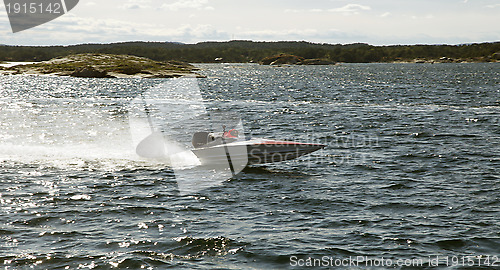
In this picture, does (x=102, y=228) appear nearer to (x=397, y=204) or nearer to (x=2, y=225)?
(x=2, y=225)

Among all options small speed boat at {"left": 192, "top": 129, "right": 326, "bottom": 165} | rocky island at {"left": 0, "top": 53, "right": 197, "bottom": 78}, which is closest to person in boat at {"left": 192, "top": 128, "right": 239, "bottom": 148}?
small speed boat at {"left": 192, "top": 129, "right": 326, "bottom": 165}

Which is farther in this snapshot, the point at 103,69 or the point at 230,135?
the point at 103,69

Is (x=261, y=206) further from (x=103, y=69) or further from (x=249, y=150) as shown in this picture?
(x=103, y=69)

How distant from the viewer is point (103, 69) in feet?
392

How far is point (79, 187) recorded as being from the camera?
18375mm

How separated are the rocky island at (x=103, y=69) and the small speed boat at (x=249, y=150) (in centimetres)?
8815

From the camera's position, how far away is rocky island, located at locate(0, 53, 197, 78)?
365 ft

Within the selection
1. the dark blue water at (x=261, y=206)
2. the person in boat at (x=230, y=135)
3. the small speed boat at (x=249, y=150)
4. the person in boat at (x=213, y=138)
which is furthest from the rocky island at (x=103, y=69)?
the small speed boat at (x=249, y=150)

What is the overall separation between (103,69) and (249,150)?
107 meters

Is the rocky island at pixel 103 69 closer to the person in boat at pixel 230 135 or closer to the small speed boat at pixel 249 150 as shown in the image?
the person in boat at pixel 230 135

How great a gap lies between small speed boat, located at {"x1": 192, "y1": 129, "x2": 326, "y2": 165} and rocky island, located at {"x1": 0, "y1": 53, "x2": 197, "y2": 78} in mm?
88150

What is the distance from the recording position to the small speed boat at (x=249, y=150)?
21609mm

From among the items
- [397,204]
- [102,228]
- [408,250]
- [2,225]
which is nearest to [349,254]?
[408,250]

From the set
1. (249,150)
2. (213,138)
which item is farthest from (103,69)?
(249,150)
